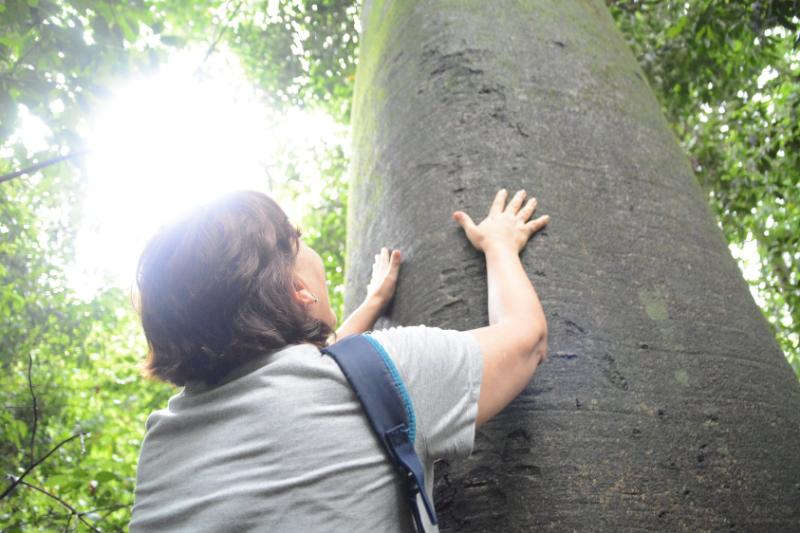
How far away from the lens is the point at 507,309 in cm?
134

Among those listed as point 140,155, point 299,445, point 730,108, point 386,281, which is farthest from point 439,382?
point 730,108

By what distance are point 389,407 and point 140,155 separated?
7.40 ft

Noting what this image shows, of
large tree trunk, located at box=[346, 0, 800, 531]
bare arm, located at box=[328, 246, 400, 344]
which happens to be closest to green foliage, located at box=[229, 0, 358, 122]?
large tree trunk, located at box=[346, 0, 800, 531]

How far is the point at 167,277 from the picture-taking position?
4.12 ft

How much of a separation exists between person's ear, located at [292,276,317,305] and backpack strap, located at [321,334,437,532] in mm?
229

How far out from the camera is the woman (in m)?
1.03

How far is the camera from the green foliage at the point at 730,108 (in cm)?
389

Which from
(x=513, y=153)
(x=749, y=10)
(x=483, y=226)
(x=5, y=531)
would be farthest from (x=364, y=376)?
(x=749, y=10)

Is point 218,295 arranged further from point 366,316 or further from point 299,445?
point 366,316

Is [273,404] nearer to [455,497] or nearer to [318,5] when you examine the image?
[455,497]

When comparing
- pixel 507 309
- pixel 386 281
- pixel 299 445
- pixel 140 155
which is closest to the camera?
pixel 299 445

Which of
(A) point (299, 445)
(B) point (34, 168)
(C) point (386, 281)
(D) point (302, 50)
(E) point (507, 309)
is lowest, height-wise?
(A) point (299, 445)

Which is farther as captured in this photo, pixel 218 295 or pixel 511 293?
pixel 511 293

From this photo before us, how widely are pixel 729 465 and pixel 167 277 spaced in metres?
1.11
